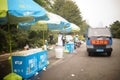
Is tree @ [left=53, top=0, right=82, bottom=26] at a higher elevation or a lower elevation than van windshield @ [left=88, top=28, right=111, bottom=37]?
higher

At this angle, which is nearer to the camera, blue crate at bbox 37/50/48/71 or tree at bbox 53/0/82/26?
blue crate at bbox 37/50/48/71

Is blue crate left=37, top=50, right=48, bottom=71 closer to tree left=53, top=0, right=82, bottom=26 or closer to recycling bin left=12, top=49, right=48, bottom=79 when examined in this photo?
recycling bin left=12, top=49, right=48, bottom=79

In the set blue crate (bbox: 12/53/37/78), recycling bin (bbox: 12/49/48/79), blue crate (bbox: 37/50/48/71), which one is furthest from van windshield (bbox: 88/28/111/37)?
blue crate (bbox: 12/53/37/78)

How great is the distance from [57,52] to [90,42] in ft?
9.25

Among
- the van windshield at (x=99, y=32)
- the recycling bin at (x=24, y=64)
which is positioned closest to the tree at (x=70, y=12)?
the van windshield at (x=99, y=32)

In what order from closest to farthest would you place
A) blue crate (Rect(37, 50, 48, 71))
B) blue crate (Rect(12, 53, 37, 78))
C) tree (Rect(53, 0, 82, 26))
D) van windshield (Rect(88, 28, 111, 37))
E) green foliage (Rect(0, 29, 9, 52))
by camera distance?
blue crate (Rect(12, 53, 37, 78))
blue crate (Rect(37, 50, 48, 71))
van windshield (Rect(88, 28, 111, 37))
green foliage (Rect(0, 29, 9, 52))
tree (Rect(53, 0, 82, 26))

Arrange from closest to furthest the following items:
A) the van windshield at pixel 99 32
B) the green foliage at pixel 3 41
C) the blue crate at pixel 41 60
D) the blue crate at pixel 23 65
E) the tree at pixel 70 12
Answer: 1. the blue crate at pixel 23 65
2. the blue crate at pixel 41 60
3. the van windshield at pixel 99 32
4. the green foliage at pixel 3 41
5. the tree at pixel 70 12

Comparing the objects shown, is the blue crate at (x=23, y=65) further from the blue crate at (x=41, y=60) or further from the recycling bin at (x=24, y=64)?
the blue crate at (x=41, y=60)

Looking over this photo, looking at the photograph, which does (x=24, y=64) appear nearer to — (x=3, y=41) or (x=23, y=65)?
(x=23, y=65)

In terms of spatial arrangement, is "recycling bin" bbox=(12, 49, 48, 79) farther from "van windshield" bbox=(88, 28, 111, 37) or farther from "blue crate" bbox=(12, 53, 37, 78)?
"van windshield" bbox=(88, 28, 111, 37)

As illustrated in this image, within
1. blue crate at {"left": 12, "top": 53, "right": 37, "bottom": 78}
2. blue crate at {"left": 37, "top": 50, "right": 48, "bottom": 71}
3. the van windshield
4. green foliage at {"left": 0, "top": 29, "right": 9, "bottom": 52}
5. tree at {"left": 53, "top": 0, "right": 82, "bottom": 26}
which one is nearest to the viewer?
blue crate at {"left": 12, "top": 53, "right": 37, "bottom": 78}

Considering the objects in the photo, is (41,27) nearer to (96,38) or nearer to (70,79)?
(96,38)

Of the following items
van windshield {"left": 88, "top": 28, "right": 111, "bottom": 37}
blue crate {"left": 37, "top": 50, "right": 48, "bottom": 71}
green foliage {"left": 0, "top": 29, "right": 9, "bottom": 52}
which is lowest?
blue crate {"left": 37, "top": 50, "right": 48, "bottom": 71}

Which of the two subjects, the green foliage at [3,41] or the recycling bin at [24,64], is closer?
the recycling bin at [24,64]
